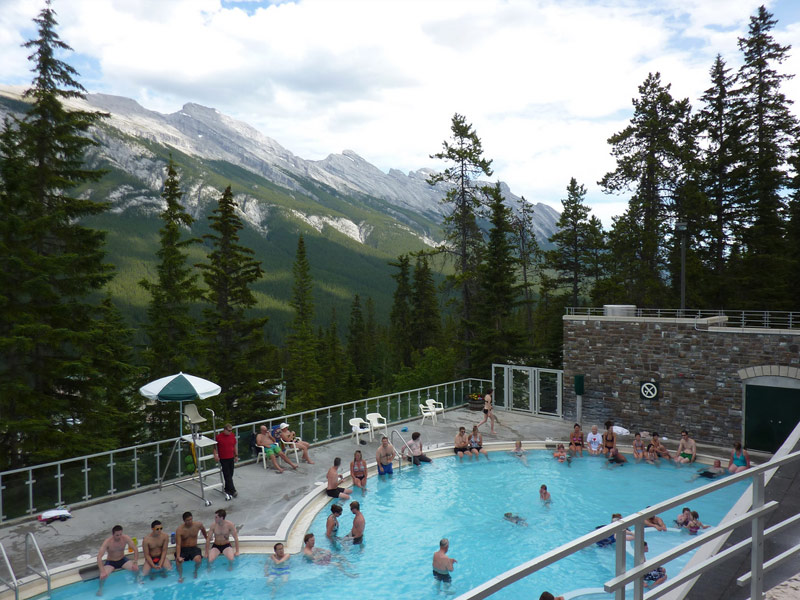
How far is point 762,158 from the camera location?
28.4 m

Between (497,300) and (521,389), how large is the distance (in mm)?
11078

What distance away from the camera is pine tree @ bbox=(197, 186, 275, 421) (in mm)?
29438

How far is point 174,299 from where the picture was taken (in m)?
26.9

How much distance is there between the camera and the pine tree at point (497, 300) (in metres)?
32.6

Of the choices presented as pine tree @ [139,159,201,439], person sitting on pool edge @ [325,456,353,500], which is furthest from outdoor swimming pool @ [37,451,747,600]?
pine tree @ [139,159,201,439]

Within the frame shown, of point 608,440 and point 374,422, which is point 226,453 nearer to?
point 374,422

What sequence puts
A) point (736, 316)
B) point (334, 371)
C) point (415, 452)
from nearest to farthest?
point (415, 452)
point (736, 316)
point (334, 371)

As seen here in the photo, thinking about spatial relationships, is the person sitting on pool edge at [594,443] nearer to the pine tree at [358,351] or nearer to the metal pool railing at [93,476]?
the metal pool railing at [93,476]

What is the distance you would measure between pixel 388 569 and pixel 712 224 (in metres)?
27.9

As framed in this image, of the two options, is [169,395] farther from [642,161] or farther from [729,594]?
[642,161]

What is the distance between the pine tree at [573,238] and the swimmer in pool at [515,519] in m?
27.0

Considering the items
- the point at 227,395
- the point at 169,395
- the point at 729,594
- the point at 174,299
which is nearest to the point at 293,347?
the point at 227,395

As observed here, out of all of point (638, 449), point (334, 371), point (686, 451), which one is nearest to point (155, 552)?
point (638, 449)

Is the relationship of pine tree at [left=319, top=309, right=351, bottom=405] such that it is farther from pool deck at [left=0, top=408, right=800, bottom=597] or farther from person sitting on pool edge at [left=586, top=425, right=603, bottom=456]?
pool deck at [left=0, top=408, right=800, bottom=597]
